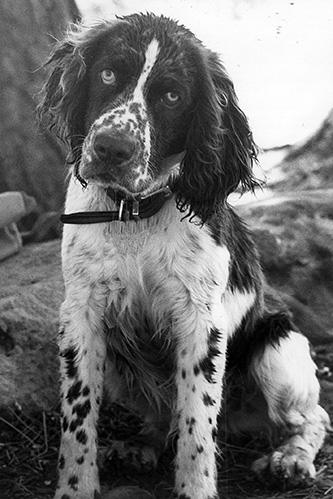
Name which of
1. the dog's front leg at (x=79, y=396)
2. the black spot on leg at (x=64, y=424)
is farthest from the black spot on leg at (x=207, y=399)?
the black spot on leg at (x=64, y=424)

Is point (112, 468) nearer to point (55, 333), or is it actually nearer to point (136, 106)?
point (55, 333)

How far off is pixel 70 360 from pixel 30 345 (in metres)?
0.71

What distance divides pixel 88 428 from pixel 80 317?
16.8 inches

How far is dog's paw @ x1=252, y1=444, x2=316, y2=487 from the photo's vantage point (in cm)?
384

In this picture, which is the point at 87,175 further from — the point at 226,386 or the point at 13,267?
the point at 13,267

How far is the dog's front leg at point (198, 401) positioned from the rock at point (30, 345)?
866 mm

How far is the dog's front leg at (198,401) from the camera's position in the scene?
3562 millimetres

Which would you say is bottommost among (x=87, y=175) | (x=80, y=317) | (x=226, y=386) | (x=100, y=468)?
(x=100, y=468)


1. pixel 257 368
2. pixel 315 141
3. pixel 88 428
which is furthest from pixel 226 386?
pixel 315 141

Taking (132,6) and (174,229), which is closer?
(174,229)

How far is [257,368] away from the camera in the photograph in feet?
13.3

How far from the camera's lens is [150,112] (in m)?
3.33

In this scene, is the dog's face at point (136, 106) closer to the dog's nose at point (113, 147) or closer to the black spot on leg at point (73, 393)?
the dog's nose at point (113, 147)

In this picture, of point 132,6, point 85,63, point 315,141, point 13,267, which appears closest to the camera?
point 85,63
